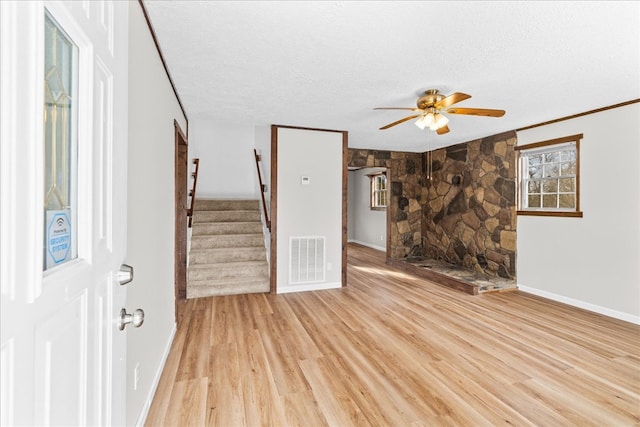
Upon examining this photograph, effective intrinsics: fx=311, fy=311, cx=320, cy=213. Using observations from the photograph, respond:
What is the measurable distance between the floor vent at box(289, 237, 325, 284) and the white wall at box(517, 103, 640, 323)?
306cm

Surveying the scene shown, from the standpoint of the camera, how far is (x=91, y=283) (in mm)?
766

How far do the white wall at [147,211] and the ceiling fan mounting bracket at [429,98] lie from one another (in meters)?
2.29

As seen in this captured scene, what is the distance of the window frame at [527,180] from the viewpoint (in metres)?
3.87

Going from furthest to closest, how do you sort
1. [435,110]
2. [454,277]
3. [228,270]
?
[454,277] → [228,270] → [435,110]

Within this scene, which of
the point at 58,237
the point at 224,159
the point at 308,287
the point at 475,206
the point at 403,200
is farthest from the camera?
the point at 403,200

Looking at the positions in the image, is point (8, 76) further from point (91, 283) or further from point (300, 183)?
A: point (300, 183)

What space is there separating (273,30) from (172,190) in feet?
5.56

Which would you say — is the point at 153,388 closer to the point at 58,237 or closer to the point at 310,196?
the point at 58,237

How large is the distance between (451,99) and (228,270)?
346cm

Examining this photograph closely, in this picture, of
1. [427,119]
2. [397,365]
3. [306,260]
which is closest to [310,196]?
[306,260]

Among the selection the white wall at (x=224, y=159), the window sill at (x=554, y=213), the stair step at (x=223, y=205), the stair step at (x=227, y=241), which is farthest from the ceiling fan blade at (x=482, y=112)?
the white wall at (x=224, y=159)

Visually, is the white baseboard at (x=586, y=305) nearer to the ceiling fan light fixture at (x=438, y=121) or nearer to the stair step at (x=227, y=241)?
the ceiling fan light fixture at (x=438, y=121)

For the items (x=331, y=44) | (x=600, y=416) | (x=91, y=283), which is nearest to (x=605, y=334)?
(x=600, y=416)

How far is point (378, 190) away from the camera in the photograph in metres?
8.56
